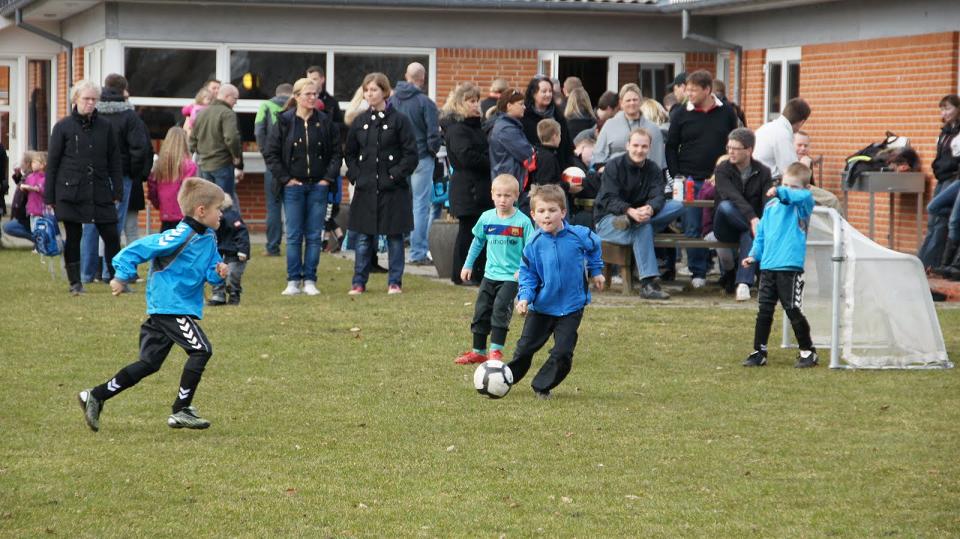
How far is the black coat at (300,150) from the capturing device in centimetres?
1475

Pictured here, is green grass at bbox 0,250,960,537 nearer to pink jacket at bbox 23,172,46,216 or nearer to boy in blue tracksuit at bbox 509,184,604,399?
boy in blue tracksuit at bbox 509,184,604,399

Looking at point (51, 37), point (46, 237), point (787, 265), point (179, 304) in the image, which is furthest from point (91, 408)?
point (51, 37)

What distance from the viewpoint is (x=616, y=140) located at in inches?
622

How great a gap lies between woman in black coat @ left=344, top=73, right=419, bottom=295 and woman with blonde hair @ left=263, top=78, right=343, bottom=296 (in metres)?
0.24

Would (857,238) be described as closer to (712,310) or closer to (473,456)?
(712,310)

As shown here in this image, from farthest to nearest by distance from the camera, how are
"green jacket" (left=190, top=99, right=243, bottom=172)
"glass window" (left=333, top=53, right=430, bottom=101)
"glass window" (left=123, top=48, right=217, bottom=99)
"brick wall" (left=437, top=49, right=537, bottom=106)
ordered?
"brick wall" (left=437, top=49, right=537, bottom=106) → "glass window" (left=333, top=53, right=430, bottom=101) → "glass window" (left=123, top=48, right=217, bottom=99) → "green jacket" (left=190, top=99, right=243, bottom=172)

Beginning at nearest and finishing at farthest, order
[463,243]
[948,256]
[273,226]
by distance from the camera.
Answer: [463,243] < [948,256] < [273,226]

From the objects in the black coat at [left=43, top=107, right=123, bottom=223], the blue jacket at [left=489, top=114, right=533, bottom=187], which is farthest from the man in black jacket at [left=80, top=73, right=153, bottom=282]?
the blue jacket at [left=489, top=114, right=533, bottom=187]

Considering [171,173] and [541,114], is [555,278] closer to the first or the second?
[541,114]

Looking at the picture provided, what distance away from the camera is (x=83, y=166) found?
14.6m

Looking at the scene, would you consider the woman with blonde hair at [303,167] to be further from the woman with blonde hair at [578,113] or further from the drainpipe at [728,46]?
the drainpipe at [728,46]

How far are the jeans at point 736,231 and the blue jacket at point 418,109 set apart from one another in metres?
3.56

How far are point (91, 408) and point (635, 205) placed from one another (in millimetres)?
7537

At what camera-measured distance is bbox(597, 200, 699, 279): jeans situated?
14.8 metres
